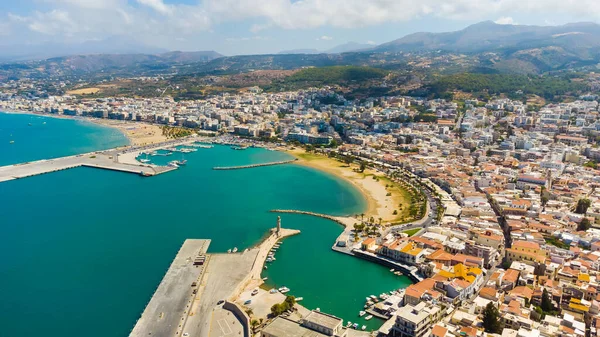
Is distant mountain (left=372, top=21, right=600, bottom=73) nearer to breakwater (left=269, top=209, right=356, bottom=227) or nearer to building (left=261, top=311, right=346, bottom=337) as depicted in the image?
breakwater (left=269, top=209, right=356, bottom=227)

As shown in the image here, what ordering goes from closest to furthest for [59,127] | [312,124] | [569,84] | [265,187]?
[265,187] → [312,124] → [59,127] → [569,84]

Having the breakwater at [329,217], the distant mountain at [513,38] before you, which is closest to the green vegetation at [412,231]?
the breakwater at [329,217]

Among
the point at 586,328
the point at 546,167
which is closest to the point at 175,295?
the point at 586,328

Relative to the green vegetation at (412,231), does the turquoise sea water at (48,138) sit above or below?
above

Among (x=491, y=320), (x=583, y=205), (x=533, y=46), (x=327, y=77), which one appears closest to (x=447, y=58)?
(x=533, y=46)

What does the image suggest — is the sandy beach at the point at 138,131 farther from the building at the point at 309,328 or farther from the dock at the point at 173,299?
the building at the point at 309,328

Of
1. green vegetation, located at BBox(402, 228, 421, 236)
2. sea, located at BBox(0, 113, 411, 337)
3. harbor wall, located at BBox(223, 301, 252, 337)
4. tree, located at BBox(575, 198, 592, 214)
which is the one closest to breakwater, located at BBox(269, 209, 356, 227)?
sea, located at BBox(0, 113, 411, 337)

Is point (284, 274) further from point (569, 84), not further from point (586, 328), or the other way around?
point (569, 84)
